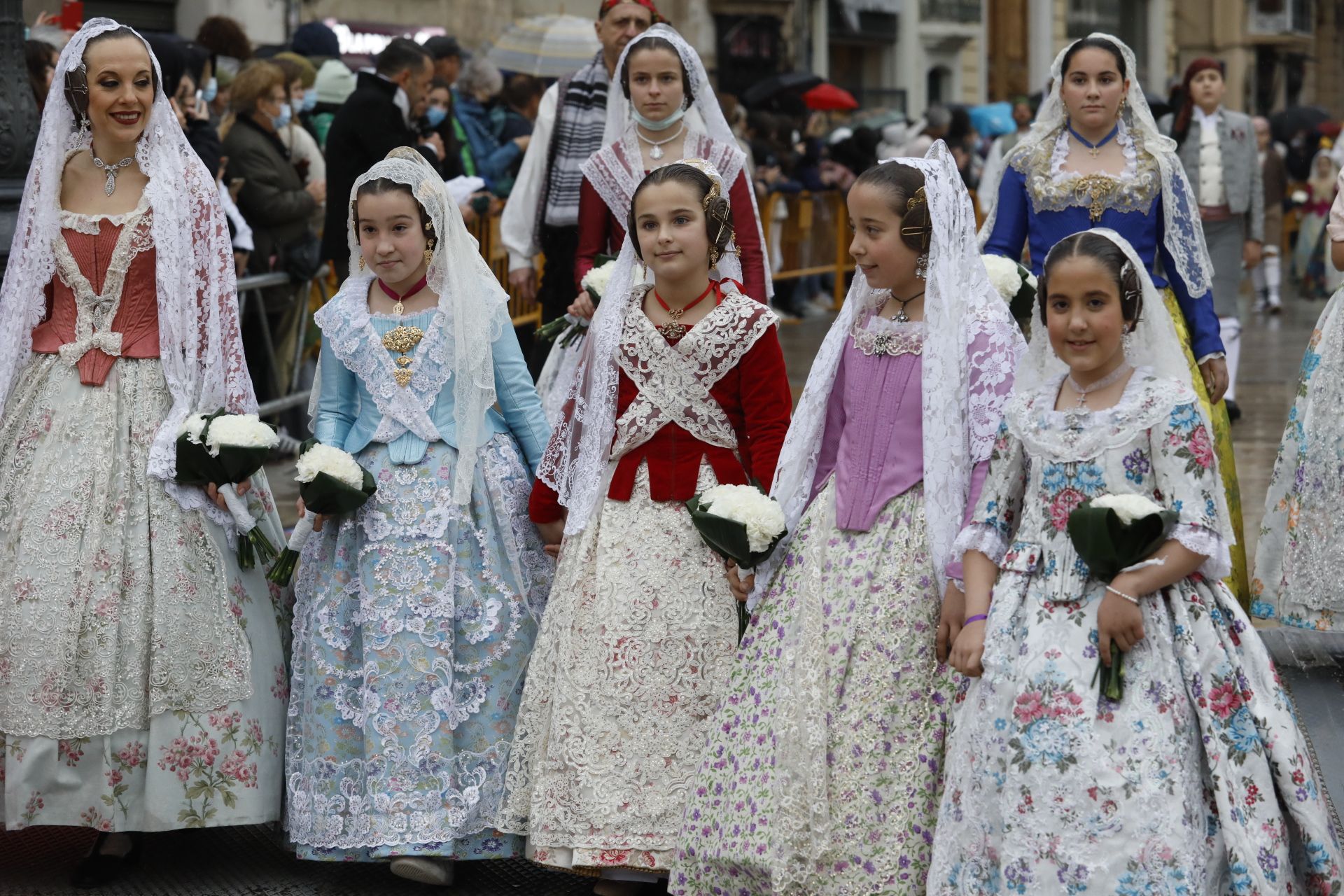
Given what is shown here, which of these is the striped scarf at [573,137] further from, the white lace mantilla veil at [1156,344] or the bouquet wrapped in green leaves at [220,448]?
the white lace mantilla veil at [1156,344]

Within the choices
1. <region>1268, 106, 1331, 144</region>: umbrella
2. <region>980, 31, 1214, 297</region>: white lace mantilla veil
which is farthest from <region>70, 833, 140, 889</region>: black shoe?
<region>1268, 106, 1331, 144</region>: umbrella

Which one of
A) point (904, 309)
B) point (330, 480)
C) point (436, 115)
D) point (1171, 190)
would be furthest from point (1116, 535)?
point (436, 115)

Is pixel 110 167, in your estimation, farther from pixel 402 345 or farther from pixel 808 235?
pixel 808 235

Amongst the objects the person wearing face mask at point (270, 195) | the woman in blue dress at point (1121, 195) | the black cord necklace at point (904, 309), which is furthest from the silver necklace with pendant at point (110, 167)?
the person wearing face mask at point (270, 195)

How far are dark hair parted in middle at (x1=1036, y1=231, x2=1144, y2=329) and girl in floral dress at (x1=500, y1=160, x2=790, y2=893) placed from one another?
99 centimetres

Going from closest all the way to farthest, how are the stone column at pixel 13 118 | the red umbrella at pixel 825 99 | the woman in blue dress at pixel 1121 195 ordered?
the stone column at pixel 13 118, the woman in blue dress at pixel 1121 195, the red umbrella at pixel 825 99

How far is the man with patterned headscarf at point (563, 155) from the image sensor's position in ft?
23.1

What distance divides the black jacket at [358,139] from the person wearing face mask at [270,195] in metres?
0.76

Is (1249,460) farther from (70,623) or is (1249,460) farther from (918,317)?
(70,623)

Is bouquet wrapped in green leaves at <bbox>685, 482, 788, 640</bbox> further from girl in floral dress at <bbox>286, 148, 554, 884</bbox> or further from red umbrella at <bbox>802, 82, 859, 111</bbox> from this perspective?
red umbrella at <bbox>802, 82, 859, 111</bbox>

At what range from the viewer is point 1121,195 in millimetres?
6012

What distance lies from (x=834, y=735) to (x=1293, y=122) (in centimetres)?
2852

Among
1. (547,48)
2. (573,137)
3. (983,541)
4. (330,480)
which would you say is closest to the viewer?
(983,541)

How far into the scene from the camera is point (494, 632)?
4.71 metres
